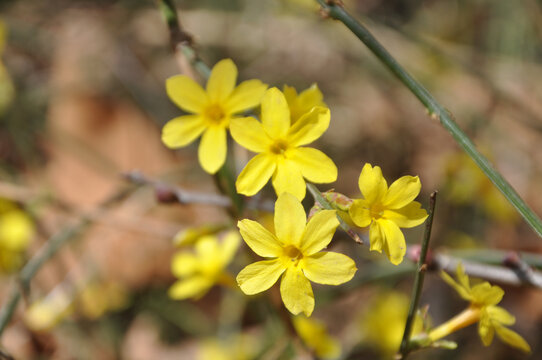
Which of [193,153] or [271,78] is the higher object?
[271,78]

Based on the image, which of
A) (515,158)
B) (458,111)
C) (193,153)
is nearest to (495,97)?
(458,111)

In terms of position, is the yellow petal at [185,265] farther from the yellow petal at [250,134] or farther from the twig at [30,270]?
the yellow petal at [250,134]

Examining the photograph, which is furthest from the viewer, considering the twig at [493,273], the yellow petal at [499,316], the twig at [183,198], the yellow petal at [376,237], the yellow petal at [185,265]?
the yellow petal at [185,265]

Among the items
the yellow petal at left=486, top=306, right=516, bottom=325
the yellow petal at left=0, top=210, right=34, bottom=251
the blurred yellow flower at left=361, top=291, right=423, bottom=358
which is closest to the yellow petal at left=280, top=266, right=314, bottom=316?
the yellow petal at left=486, top=306, right=516, bottom=325

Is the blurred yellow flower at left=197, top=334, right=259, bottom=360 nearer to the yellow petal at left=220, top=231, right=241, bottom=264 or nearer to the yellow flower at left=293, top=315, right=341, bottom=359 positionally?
the yellow flower at left=293, top=315, right=341, bottom=359

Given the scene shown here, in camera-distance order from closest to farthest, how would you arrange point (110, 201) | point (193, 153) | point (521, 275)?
1. point (521, 275)
2. point (110, 201)
3. point (193, 153)

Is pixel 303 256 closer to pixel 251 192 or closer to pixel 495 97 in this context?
pixel 251 192

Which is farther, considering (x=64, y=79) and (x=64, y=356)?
(x=64, y=79)

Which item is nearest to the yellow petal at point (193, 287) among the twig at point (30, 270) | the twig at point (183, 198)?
the twig at point (183, 198)

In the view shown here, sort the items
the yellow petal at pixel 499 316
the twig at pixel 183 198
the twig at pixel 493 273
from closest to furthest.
Answer: the yellow petal at pixel 499 316, the twig at pixel 493 273, the twig at pixel 183 198
